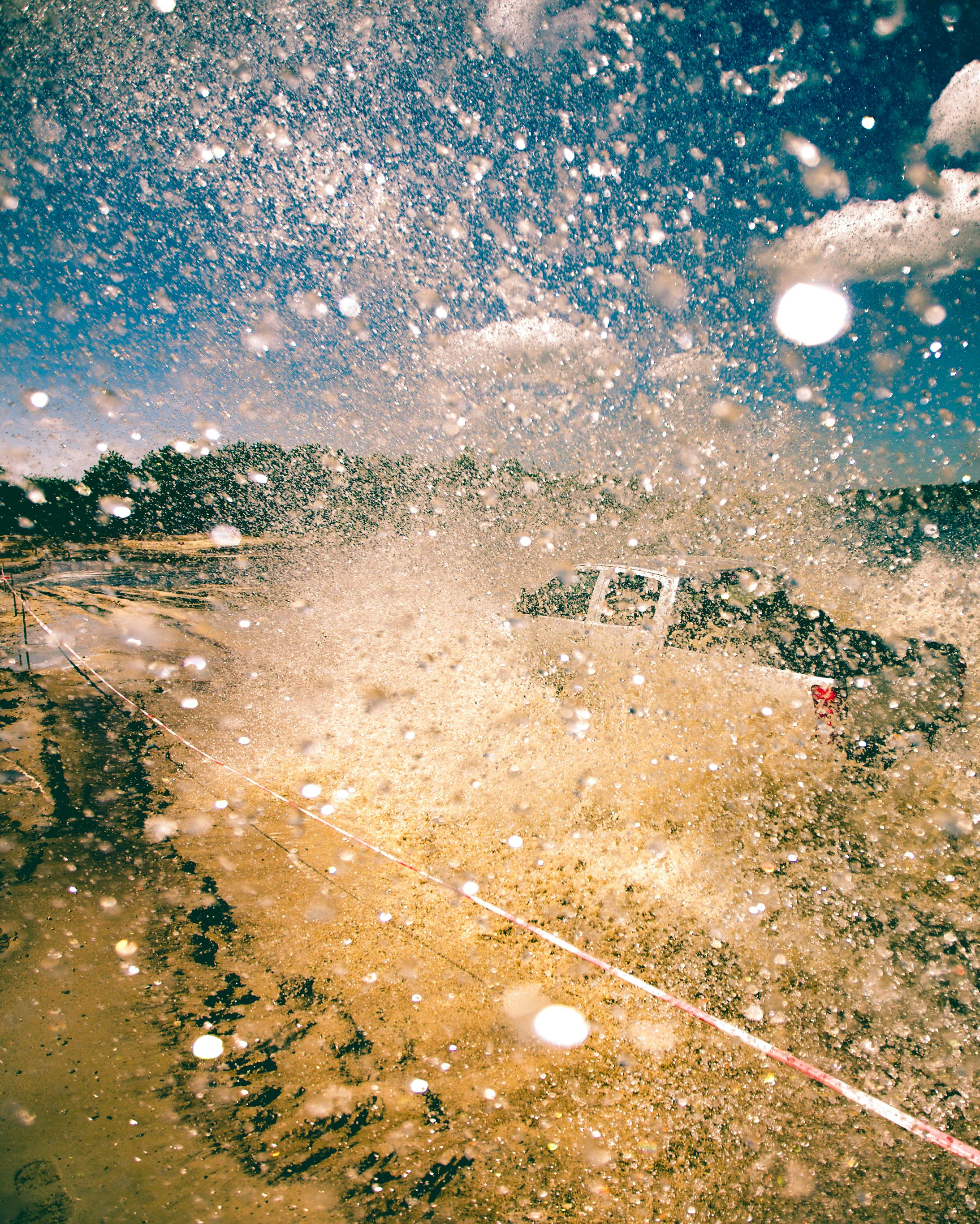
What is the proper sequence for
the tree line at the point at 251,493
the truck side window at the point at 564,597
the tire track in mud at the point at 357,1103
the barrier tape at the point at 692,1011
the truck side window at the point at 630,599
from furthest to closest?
the tree line at the point at 251,493 < the truck side window at the point at 564,597 < the truck side window at the point at 630,599 < the barrier tape at the point at 692,1011 < the tire track in mud at the point at 357,1103

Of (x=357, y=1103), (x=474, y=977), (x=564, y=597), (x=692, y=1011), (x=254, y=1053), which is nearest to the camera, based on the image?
(x=357, y=1103)

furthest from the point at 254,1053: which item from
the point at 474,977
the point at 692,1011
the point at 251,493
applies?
the point at 251,493

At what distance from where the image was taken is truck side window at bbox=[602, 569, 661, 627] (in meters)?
6.91

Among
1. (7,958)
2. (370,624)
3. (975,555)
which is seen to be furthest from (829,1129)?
(975,555)

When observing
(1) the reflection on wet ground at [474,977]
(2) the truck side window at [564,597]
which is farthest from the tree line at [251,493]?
(1) the reflection on wet ground at [474,977]

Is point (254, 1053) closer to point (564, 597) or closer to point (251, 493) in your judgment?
point (564, 597)

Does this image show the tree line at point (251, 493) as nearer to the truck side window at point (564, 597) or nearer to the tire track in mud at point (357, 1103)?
the truck side window at point (564, 597)

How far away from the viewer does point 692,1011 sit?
2541mm

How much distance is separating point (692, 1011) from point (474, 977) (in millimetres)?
1298

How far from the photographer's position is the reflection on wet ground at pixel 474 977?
6.09ft

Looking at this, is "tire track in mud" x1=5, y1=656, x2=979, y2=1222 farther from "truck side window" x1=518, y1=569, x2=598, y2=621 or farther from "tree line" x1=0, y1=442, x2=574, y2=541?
"tree line" x1=0, y1=442, x2=574, y2=541

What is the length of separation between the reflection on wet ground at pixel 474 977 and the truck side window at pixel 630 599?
2.15m

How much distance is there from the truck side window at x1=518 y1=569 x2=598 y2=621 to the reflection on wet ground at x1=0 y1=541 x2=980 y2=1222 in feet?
8.61

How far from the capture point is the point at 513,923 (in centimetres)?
304
